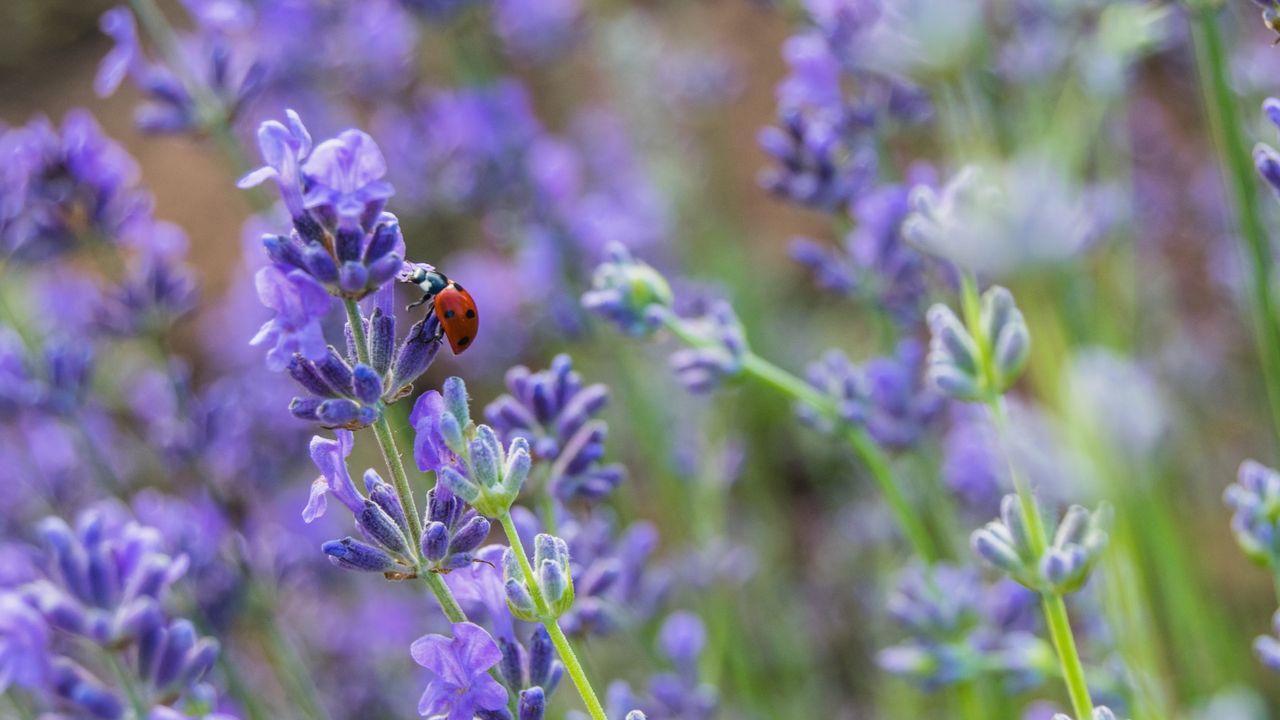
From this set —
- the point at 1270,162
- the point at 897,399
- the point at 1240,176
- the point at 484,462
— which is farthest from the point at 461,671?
the point at 1240,176

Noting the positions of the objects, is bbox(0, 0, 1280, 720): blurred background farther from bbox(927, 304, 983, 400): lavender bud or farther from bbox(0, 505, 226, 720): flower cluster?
bbox(0, 505, 226, 720): flower cluster

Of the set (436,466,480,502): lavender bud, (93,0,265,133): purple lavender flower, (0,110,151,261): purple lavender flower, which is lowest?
(436,466,480,502): lavender bud

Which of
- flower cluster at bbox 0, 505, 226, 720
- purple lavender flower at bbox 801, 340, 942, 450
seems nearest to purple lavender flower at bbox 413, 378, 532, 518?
flower cluster at bbox 0, 505, 226, 720

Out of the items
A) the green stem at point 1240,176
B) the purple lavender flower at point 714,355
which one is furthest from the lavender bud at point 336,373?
the green stem at point 1240,176

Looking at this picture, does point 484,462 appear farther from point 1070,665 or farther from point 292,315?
point 1070,665

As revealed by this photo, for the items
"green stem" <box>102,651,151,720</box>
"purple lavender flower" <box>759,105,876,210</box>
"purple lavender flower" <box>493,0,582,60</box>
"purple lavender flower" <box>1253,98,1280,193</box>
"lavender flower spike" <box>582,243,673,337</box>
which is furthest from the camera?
"purple lavender flower" <box>493,0,582,60</box>

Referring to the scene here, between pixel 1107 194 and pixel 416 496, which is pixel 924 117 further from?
pixel 416 496

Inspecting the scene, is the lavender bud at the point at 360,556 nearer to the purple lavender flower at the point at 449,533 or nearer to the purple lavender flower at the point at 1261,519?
the purple lavender flower at the point at 449,533
